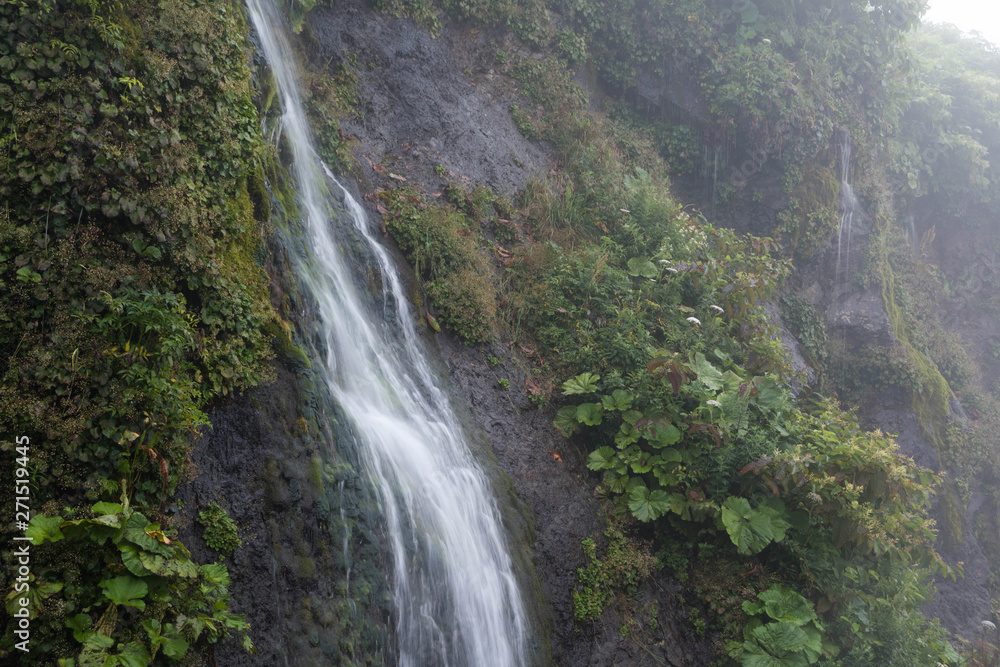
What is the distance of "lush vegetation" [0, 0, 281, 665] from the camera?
9.69 feet

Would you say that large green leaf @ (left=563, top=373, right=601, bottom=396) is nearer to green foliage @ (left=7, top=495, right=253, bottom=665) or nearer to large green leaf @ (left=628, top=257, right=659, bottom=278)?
large green leaf @ (left=628, top=257, right=659, bottom=278)

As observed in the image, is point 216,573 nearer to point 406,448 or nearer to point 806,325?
point 406,448

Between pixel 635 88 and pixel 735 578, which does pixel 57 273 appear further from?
pixel 635 88

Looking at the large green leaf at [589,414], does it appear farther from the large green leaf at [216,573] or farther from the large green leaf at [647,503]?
the large green leaf at [216,573]

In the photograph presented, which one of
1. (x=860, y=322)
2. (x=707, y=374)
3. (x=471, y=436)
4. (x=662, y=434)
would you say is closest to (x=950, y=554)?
(x=860, y=322)

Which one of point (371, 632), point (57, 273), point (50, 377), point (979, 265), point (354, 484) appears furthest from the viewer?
point (979, 265)

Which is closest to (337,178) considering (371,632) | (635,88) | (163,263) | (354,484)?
(163,263)

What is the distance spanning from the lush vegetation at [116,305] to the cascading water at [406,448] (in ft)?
3.64

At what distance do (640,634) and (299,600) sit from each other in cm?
374

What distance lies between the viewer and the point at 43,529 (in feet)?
9.27

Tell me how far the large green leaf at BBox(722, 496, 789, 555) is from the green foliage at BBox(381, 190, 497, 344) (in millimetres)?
3374

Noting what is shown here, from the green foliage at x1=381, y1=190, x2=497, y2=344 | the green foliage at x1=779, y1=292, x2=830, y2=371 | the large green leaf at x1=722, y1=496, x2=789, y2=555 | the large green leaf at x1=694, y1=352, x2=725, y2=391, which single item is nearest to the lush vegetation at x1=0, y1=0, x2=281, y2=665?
the green foliage at x1=381, y1=190, x2=497, y2=344

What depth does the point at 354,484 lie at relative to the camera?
15.3 feet

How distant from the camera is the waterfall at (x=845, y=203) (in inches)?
539
